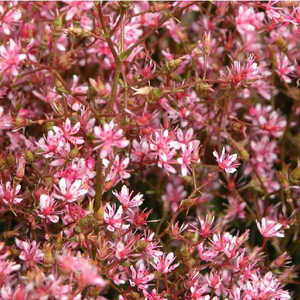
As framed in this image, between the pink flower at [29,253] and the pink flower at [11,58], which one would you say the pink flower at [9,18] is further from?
the pink flower at [29,253]

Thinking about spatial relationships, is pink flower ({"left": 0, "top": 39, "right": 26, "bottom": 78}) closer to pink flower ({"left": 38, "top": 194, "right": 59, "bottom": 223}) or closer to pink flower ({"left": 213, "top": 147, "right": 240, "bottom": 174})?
pink flower ({"left": 38, "top": 194, "right": 59, "bottom": 223})

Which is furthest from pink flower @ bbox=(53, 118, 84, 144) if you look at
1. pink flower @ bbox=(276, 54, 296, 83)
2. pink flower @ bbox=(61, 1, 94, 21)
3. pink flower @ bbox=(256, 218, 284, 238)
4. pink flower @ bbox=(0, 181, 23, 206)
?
pink flower @ bbox=(276, 54, 296, 83)

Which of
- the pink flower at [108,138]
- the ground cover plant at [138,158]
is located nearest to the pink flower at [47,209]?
the ground cover plant at [138,158]

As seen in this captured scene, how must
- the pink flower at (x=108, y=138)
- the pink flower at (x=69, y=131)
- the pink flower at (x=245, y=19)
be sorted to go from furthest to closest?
the pink flower at (x=245, y=19)
the pink flower at (x=69, y=131)
the pink flower at (x=108, y=138)

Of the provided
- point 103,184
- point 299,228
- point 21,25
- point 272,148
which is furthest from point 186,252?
point 21,25

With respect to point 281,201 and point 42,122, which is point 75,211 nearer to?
point 42,122

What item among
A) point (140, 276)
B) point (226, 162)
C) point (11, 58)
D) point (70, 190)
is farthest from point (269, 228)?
point (11, 58)

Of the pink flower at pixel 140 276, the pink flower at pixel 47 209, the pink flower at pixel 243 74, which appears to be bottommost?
the pink flower at pixel 140 276
